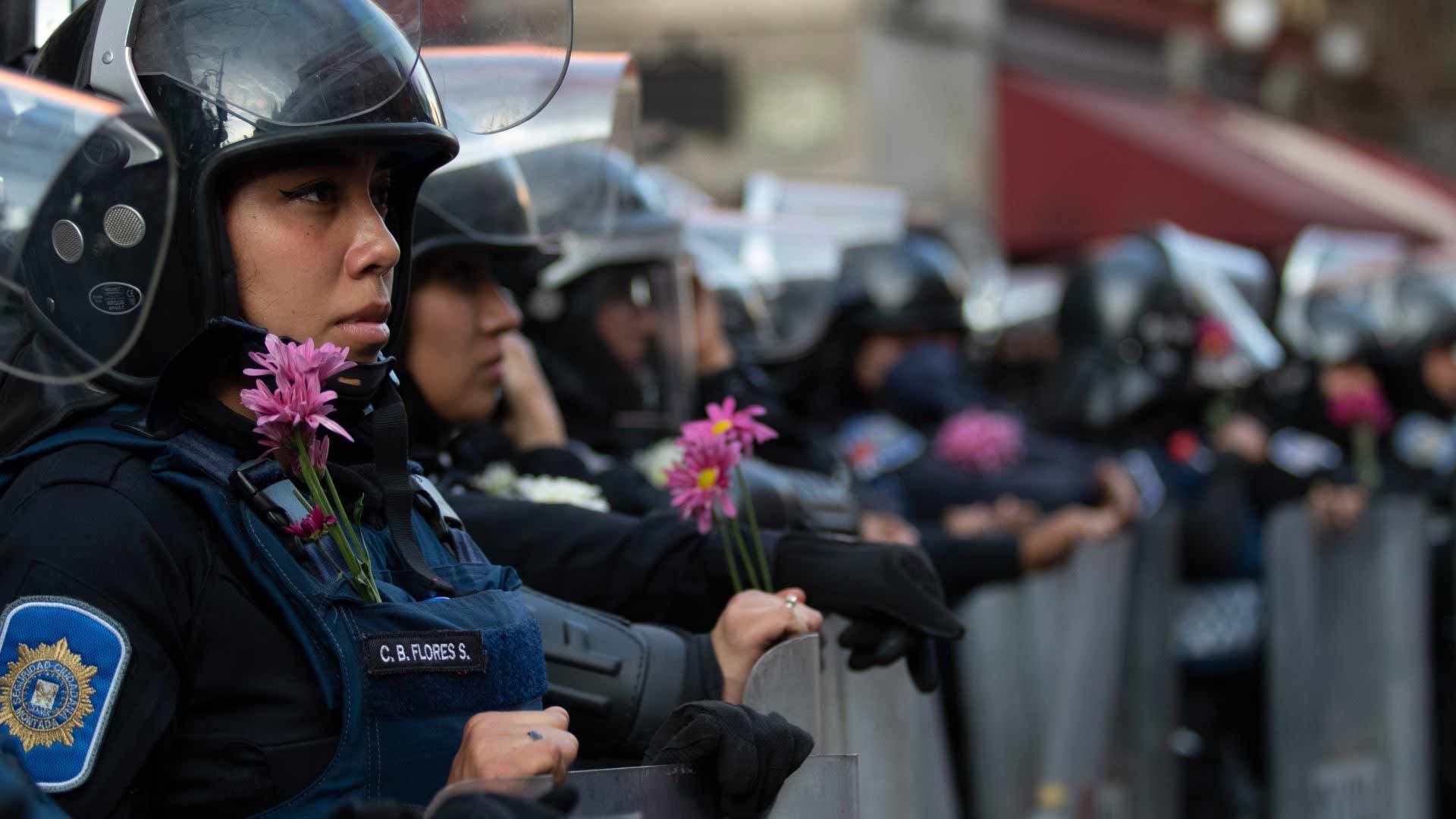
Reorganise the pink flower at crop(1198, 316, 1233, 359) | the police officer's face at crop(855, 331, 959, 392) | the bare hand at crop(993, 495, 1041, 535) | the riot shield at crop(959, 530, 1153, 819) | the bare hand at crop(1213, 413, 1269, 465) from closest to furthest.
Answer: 1. the riot shield at crop(959, 530, 1153, 819)
2. the bare hand at crop(993, 495, 1041, 535)
3. the police officer's face at crop(855, 331, 959, 392)
4. the bare hand at crop(1213, 413, 1269, 465)
5. the pink flower at crop(1198, 316, 1233, 359)

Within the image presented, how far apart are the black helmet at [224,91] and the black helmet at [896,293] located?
4.84m

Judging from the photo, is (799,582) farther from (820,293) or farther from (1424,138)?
(1424,138)

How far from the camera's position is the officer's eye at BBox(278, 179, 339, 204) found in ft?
6.88

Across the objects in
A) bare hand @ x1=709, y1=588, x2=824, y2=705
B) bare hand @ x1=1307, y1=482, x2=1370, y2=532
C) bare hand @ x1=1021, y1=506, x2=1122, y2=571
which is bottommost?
bare hand @ x1=1307, y1=482, x2=1370, y2=532

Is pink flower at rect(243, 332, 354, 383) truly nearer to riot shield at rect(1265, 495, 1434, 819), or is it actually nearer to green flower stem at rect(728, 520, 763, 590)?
green flower stem at rect(728, 520, 763, 590)

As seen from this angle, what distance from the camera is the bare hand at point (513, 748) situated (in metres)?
1.76

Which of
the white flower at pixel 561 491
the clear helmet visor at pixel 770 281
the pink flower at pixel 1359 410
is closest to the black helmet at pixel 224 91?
the white flower at pixel 561 491

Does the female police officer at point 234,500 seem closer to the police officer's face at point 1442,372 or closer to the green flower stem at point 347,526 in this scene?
the green flower stem at point 347,526

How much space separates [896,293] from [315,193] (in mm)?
5041

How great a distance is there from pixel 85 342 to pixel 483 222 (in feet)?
3.74

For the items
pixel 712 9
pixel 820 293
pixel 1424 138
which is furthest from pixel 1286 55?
pixel 820 293

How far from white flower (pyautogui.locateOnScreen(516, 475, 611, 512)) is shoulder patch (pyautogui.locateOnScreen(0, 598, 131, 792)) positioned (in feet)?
4.53

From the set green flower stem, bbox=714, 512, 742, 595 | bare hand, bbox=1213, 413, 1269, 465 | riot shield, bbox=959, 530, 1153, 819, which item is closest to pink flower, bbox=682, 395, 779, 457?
green flower stem, bbox=714, 512, 742, 595

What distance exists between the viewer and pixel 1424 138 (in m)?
22.4
